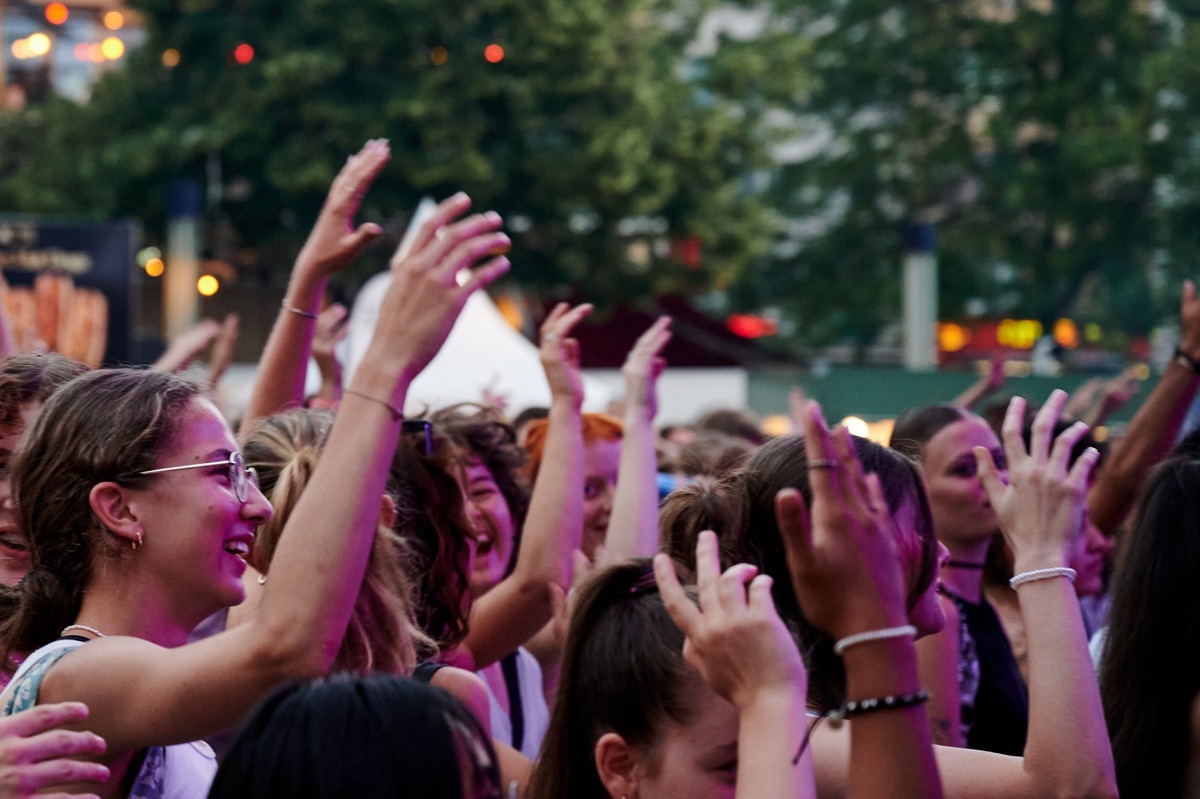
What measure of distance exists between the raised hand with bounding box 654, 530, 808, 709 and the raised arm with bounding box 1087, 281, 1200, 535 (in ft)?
8.80

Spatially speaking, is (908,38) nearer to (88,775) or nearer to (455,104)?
(455,104)

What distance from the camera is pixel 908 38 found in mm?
24750

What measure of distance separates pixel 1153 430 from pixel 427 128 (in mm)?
17566

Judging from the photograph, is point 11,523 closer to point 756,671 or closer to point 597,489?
point 756,671

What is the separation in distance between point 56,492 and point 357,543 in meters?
0.55

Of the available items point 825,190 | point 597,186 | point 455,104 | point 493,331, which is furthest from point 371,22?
point 493,331

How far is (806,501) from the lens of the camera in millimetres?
2777

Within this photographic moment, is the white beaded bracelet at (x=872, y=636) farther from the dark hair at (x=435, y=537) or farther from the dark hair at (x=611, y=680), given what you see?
the dark hair at (x=435, y=537)

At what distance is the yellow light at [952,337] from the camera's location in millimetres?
27078

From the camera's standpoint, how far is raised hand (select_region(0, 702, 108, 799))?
6.39ft

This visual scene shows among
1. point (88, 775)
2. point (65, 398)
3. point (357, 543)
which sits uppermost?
point (65, 398)

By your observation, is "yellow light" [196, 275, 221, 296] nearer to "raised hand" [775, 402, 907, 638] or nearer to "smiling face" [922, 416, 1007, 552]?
"smiling face" [922, 416, 1007, 552]

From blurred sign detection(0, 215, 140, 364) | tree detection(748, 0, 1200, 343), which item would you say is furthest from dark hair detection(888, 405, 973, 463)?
tree detection(748, 0, 1200, 343)

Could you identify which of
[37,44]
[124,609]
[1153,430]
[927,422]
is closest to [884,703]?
[124,609]
